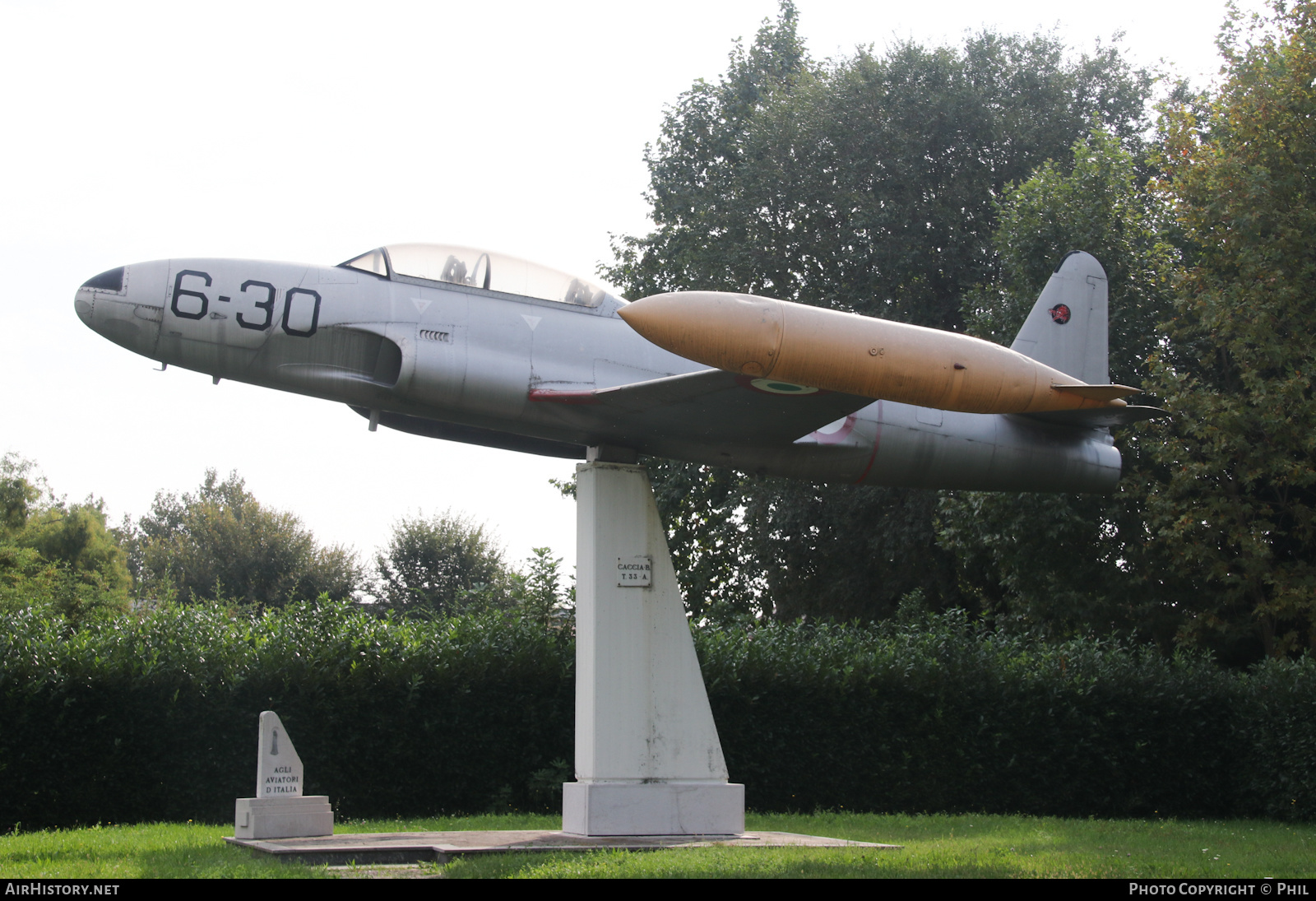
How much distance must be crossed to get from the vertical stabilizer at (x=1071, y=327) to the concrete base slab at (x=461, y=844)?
5.90 m

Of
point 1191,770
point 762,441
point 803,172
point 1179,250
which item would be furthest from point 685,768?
point 803,172

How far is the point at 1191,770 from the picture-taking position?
17.9m

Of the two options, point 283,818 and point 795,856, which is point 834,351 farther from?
point 283,818

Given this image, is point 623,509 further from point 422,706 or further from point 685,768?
point 422,706

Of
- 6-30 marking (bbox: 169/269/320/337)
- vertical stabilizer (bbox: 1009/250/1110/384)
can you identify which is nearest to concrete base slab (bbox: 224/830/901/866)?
6-30 marking (bbox: 169/269/320/337)

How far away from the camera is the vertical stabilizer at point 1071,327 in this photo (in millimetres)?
12766

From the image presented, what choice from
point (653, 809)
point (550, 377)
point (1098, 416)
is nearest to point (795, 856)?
point (653, 809)

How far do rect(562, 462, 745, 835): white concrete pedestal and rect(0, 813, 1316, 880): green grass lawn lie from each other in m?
1.08

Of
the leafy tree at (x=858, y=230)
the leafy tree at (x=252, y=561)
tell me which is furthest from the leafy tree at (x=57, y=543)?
the leafy tree at (x=858, y=230)

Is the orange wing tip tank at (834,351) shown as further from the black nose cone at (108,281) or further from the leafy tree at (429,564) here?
the leafy tree at (429,564)

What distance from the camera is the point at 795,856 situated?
905cm

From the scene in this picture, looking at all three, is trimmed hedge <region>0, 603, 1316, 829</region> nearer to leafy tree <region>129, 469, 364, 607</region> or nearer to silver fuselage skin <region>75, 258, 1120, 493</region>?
silver fuselage skin <region>75, 258, 1120, 493</region>

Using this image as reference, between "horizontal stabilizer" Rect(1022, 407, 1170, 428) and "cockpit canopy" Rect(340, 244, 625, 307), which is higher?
"cockpit canopy" Rect(340, 244, 625, 307)

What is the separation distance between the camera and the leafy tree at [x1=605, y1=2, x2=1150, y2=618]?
25.4 m
